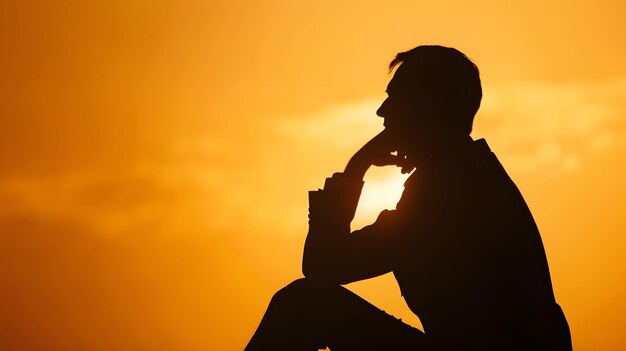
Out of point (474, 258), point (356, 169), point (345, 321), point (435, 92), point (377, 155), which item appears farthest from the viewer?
point (377, 155)

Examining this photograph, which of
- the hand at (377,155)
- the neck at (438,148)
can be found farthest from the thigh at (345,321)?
the hand at (377,155)

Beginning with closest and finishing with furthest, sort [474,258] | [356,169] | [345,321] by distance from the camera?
[474,258] → [345,321] → [356,169]

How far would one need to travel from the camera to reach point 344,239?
4266 mm

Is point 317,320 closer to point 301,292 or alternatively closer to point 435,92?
point 301,292

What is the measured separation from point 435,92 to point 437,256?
2.67ft

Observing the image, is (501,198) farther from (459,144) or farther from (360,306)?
(360,306)

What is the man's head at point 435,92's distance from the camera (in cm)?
424

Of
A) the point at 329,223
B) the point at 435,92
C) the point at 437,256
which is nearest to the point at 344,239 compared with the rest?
the point at 329,223

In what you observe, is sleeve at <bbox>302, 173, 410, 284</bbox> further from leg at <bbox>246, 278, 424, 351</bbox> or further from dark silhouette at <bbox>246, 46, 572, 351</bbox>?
leg at <bbox>246, 278, 424, 351</bbox>

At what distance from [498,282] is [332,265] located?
2.69ft

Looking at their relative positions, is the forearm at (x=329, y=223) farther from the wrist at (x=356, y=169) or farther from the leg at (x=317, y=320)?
the leg at (x=317, y=320)

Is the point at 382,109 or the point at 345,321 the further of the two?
the point at 382,109

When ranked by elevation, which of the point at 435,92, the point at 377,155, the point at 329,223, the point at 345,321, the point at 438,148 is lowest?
the point at 345,321

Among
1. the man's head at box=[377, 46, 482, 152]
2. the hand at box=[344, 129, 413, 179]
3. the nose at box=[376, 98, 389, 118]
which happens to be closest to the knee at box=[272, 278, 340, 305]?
the man's head at box=[377, 46, 482, 152]
